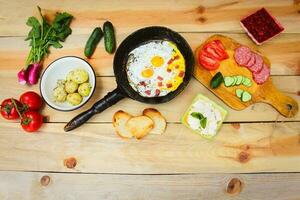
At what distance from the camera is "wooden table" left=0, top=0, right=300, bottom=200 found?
1.70 m

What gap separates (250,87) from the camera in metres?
1.76

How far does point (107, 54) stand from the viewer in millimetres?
1836

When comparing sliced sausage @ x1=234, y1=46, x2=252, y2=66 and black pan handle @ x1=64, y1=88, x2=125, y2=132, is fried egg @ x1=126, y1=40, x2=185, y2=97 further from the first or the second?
sliced sausage @ x1=234, y1=46, x2=252, y2=66

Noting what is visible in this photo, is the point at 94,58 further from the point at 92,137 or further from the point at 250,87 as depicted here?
the point at 250,87

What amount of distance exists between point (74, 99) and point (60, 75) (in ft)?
0.50

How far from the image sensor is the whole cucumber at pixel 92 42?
1.81m

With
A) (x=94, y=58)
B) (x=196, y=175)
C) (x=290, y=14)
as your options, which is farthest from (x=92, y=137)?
(x=290, y=14)

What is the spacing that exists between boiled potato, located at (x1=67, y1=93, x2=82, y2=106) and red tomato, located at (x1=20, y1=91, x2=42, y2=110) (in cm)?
15

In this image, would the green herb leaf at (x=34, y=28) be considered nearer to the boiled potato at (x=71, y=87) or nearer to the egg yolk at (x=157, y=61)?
the boiled potato at (x=71, y=87)

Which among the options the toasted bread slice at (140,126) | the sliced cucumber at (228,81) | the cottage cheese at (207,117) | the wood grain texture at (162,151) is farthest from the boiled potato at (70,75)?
the sliced cucumber at (228,81)

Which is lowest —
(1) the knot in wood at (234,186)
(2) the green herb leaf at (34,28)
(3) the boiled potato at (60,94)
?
(1) the knot in wood at (234,186)

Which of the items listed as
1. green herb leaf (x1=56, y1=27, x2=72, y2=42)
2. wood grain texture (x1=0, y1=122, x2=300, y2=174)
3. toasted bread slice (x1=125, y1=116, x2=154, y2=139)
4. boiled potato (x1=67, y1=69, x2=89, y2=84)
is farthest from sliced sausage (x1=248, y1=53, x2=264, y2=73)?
green herb leaf (x1=56, y1=27, x2=72, y2=42)

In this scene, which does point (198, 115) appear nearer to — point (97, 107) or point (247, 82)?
point (247, 82)

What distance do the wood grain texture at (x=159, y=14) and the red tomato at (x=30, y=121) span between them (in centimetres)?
44
